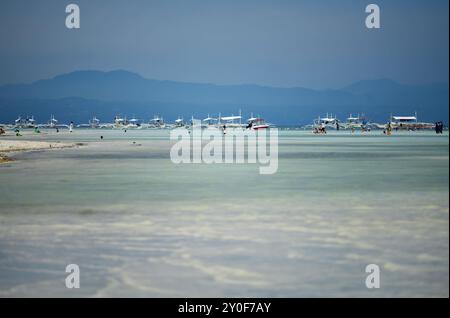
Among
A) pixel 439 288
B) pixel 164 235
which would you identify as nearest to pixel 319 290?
pixel 439 288

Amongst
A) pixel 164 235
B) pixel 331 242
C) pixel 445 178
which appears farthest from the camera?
pixel 445 178

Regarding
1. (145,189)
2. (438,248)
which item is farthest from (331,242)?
(145,189)
